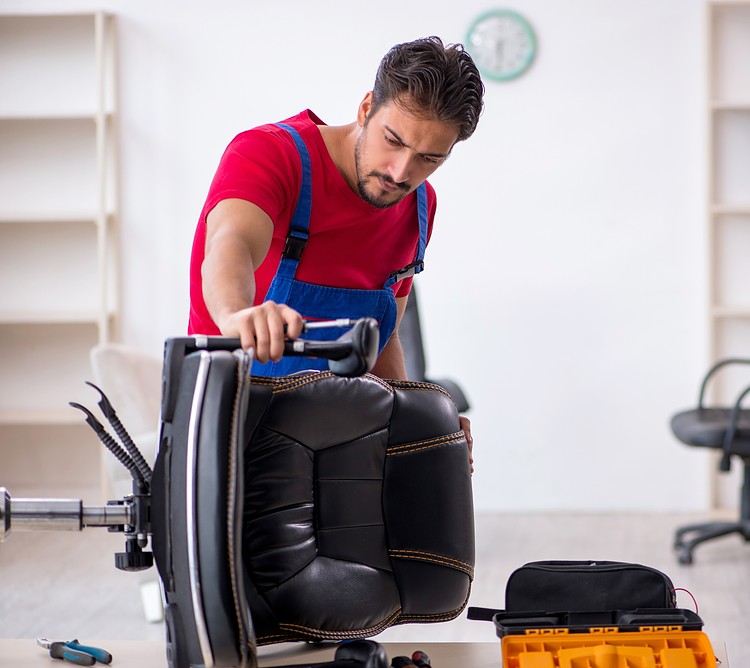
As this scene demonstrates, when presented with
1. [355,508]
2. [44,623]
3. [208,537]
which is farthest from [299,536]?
[44,623]

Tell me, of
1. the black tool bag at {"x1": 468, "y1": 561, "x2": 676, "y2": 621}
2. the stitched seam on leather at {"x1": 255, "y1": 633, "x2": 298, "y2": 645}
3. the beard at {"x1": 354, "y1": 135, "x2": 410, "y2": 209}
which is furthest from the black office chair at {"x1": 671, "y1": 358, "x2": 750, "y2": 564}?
the stitched seam on leather at {"x1": 255, "y1": 633, "x2": 298, "y2": 645}

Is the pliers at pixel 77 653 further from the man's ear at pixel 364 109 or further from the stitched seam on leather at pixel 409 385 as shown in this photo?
the man's ear at pixel 364 109

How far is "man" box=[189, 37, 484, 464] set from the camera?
1.30 meters

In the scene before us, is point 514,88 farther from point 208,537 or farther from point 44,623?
point 208,537

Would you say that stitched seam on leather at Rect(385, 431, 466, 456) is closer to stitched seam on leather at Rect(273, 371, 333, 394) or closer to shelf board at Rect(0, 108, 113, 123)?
stitched seam on leather at Rect(273, 371, 333, 394)

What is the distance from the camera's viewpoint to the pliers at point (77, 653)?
1.10m

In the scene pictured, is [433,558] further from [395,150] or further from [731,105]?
[731,105]

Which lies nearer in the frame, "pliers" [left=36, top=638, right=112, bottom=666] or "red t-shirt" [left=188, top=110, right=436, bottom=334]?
"pliers" [left=36, top=638, right=112, bottom=666]

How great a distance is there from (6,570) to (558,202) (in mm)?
2618

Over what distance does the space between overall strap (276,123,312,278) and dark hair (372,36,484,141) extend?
0.48 feet

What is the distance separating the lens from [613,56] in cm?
409

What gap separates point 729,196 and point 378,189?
10.2 feet

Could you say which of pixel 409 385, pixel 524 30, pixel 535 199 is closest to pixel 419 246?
pixel 409 385

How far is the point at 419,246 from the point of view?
63.7 inches
